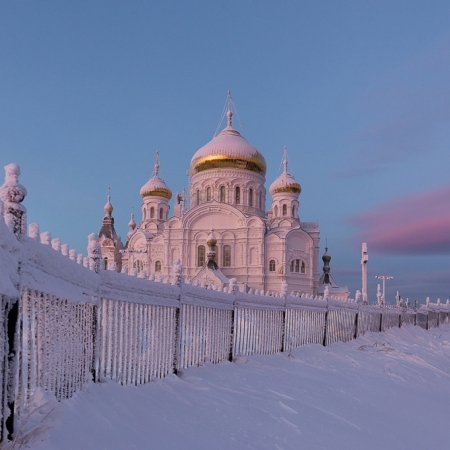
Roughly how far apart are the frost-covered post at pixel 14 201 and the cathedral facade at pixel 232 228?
100 ft

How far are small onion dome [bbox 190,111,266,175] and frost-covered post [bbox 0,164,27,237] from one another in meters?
39.4

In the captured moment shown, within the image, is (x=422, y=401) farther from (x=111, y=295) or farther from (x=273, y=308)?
(x=111, y=295)

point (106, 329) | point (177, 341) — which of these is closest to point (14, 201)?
point (106, 329)

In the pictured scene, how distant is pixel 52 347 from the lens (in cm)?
393

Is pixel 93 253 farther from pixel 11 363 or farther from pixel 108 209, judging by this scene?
pixel 108 209

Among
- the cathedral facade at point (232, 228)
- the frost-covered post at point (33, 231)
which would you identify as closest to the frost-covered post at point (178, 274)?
the frost-covered post at point (33, 231)

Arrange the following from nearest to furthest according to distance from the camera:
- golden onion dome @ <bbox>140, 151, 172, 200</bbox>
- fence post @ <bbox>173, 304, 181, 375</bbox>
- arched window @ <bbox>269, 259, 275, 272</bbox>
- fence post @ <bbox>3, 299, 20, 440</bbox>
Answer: fence post @ <bbox>3, 299, 20, 440</bbox> → fence post @ <bbox>173, 304, 181, 375</bbox> → arched window @ <bbox>269, 259, 275, 272</bbox> → golden onion dome @ <bbox>140, 151, 172, 200</bbox>

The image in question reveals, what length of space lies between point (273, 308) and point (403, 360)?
11.8ft

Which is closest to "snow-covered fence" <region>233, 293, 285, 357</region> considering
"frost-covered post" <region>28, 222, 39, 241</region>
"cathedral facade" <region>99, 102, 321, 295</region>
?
"frost-covered post" <region>28, 222, 39, 241</region>

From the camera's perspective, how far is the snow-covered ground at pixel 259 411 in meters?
3.67

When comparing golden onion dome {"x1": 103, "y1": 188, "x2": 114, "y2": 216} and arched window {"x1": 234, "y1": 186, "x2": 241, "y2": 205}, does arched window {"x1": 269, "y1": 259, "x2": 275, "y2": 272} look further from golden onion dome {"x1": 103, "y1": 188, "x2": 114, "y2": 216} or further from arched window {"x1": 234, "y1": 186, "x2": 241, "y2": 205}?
golden onion dome {"x1": 103, "y1": 188, "x2": 114, "y2": 216}

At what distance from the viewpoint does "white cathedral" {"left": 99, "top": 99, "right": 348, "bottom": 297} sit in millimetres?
38781

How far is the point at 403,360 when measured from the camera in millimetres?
11922

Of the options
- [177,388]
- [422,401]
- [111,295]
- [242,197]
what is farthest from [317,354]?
[242,197]
